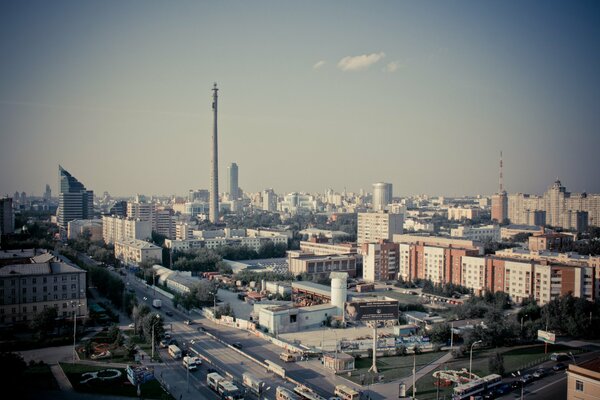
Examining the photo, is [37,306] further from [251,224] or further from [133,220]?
[251,224]

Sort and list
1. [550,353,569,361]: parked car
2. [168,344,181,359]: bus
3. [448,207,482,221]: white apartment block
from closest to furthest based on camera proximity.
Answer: [168,344,181,359]: bus
[550,353,569,361]: parked car
[448,207,482,221]: white apartment block

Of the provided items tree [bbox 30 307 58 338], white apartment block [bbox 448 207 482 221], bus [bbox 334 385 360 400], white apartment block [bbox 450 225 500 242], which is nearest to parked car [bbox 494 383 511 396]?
bus [bbox 334 385 360 400]

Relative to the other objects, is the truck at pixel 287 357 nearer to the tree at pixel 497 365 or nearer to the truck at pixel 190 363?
the truck at pixel 190 363

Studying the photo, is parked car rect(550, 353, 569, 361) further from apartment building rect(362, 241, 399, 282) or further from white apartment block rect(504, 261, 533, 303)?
apartment building rect(362, 241, 399, 282)

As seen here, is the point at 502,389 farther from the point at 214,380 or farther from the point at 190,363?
the point at 190,363

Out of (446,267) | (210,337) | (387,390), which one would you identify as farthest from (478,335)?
(446,267)

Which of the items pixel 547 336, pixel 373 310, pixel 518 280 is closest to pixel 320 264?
pixel 518 280
